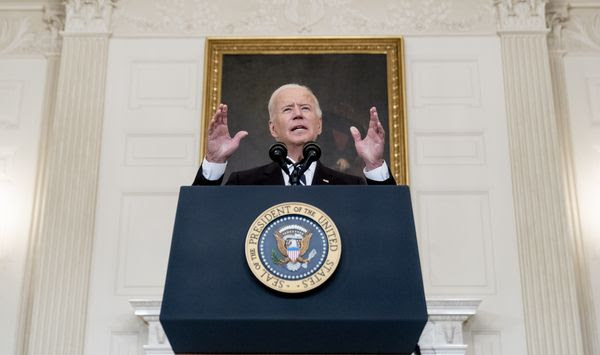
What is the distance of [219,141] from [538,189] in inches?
157

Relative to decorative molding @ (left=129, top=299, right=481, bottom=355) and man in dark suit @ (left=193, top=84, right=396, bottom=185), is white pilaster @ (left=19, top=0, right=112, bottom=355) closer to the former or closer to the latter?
decorative molding @ (left=129, top=299, right=481, bottom=355)

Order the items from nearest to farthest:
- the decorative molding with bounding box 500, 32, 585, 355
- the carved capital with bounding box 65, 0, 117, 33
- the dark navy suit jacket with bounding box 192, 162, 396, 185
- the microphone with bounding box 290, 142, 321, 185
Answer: the microphone with bounding box 290, 142, 321, 185 → the dark navy suit jacket with bounding box 192, 162, 396, 185 → the decorative molding with bounding box 500, 32, 585, 355 → the carved capital with bounding box 65, 0, 117, 33

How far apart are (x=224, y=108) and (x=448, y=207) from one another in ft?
12.2

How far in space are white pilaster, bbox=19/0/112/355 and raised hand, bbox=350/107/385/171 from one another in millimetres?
3721

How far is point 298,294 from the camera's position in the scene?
1993mm

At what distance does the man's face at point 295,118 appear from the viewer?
12.3 feet

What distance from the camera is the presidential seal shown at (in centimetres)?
201

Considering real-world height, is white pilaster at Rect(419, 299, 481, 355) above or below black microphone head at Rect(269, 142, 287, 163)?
below

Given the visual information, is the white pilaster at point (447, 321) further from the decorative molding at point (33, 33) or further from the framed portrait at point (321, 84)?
the decorative molding at point (33, 33)

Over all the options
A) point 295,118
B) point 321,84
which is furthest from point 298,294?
point 321,84

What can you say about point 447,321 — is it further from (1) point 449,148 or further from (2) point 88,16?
(2) point 88,16

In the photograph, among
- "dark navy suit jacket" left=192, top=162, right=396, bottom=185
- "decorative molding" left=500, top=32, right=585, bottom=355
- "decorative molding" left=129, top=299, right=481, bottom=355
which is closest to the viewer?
"dark navy suit jacket" left=192, top=162, right=396, bottom=185

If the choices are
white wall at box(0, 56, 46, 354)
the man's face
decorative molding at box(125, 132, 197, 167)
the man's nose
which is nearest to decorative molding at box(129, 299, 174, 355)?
white wall at box(0, 56, 46, 354)

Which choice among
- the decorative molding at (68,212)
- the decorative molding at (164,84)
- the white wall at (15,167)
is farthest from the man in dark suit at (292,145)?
the white wall at (15,167)
